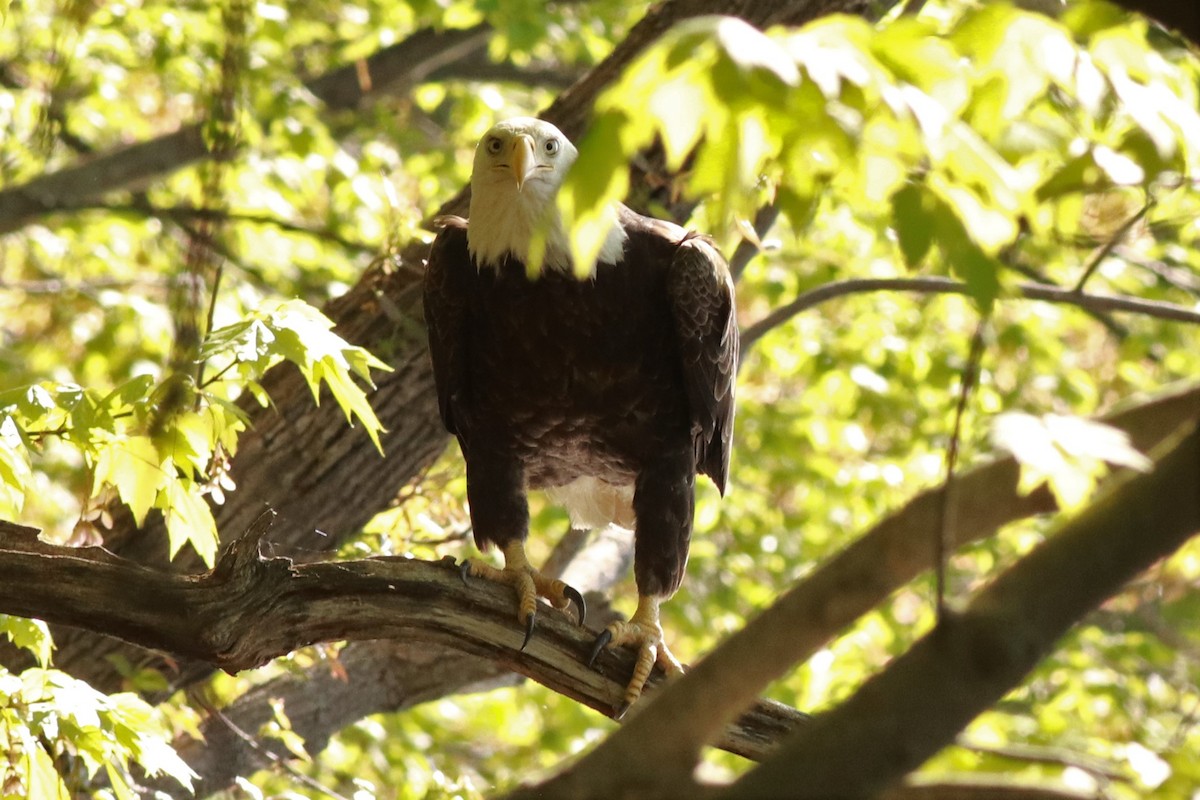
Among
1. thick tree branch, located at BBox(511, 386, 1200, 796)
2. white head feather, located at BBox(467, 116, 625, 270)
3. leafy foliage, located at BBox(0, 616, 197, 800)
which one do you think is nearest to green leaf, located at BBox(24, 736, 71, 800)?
leafy foliage, located at BBox(0, 616, 197, 800)

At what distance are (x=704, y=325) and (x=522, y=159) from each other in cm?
72

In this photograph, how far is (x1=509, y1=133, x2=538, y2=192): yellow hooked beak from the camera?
3.66 m

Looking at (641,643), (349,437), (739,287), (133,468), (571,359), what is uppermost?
(133,468)

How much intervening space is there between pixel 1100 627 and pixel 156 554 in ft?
17.7

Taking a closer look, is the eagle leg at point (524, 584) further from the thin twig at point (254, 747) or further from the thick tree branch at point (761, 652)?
the thick tree branch at point (761, 652)

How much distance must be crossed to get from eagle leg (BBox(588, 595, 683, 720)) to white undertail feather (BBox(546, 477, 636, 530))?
59 cm

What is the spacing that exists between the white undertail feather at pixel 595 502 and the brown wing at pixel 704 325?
523 millimetres

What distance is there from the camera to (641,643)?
378 cm

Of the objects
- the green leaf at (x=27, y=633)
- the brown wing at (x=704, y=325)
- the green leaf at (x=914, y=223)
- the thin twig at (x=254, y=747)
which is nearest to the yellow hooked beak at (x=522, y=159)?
the brown wing at (x=704, y=325)

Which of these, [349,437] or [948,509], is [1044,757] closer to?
[948,509]

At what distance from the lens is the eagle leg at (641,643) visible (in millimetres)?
3477

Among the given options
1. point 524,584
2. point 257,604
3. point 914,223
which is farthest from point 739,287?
point 914,223

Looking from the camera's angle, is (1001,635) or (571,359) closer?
(1001,635)

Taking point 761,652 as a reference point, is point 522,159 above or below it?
below
